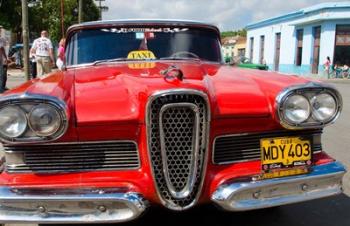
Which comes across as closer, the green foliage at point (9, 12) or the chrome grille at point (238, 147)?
the chrome grille at point (238, 147)

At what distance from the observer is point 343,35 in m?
32.2

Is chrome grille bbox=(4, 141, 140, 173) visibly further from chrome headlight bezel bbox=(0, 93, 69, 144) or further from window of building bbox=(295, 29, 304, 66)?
window of building bbox=(295, 29, 304, 66)

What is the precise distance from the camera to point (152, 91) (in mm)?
2867

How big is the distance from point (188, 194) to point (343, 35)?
3167 centimetres

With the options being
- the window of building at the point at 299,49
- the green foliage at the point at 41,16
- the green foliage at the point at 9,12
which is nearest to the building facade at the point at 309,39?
the window of building at the point at 299,49

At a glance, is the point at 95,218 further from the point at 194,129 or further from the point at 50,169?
the point at 194,129

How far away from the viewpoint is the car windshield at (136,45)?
4.43m

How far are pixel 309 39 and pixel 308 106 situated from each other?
3313cm

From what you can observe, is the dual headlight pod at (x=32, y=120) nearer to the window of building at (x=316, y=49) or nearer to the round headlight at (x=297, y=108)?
the round headlight at (x=297, y=108)

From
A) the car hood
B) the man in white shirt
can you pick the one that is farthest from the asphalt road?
the man in white shirt

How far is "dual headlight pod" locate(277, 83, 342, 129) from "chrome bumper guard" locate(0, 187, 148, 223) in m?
1.11

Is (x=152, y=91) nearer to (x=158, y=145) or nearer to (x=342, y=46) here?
(x=158, y=145)

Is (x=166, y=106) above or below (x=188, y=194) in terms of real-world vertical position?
above

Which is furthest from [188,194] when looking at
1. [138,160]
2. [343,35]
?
[343,35]
